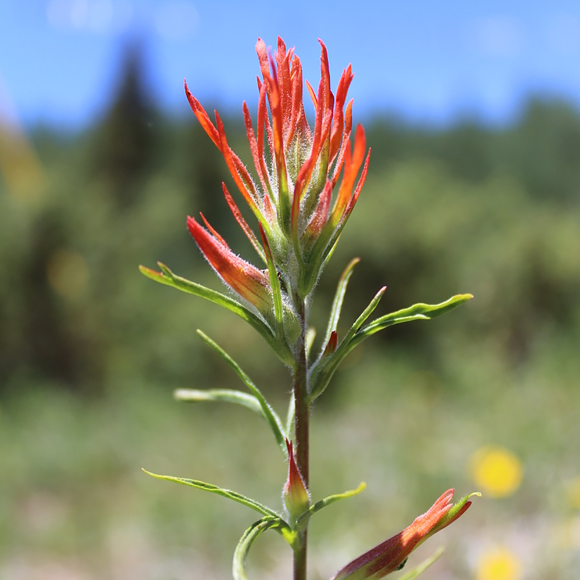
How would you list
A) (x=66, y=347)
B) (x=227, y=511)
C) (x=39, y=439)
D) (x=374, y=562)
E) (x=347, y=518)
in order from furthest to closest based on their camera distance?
(x=66, y=347)
(x=39, y=439)
(x=227, y=511)
(x=347, y=518)
(x=374, y=562)

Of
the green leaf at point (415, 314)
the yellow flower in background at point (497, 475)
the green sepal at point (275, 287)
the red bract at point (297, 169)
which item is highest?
the red bract at point (297, 169)

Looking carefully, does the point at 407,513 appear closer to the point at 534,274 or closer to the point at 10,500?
the point at 10,500

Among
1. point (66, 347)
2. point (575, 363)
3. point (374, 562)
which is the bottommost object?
point (575, 363)

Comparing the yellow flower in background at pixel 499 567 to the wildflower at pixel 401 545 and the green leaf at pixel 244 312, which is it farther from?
the green leaf at pixel 244 312

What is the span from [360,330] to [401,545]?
181 millimetres

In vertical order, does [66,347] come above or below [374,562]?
below

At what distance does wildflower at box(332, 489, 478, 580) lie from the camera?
19.2 inches

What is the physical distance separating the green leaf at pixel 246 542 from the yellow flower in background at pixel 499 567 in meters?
2.03

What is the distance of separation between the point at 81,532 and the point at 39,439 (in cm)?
187

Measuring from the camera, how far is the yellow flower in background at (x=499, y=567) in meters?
2.19

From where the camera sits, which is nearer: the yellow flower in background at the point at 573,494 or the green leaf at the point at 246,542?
the green leaf at the point at 246,542

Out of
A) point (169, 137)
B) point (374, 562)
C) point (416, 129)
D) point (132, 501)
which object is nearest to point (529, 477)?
point (132, 501)

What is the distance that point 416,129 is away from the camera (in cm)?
1906

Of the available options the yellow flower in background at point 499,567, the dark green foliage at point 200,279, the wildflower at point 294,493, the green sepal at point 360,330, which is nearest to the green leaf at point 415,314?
the green sepal at point 360,330
